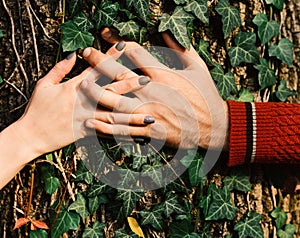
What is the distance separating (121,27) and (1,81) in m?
0.46

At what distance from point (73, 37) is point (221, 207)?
0.78m

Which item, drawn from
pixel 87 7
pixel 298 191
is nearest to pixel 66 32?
pixel 87 7

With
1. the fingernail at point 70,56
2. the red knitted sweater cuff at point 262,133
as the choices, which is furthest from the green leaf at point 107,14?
the red knitted sweater cuff at point 262,133

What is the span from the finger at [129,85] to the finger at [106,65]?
3 cm

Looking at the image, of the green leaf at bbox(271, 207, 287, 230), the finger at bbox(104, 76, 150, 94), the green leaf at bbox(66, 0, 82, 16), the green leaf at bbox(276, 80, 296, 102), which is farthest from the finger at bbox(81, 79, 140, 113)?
the green leaf at bbox(271, 207, 287, 230)

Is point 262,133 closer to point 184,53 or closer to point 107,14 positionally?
point 184,53

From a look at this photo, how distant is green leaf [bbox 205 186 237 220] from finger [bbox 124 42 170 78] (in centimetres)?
47

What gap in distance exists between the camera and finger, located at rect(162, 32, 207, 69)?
75.4 inches

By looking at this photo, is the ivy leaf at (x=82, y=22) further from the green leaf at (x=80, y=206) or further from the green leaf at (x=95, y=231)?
the green leaf at (x=95, y=231)

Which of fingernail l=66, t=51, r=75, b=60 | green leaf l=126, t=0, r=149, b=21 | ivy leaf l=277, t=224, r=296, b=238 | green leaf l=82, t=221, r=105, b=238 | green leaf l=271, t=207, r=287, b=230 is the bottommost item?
ivy leaf l=277, t=224, r=296, b=238

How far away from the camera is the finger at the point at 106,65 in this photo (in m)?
1.87

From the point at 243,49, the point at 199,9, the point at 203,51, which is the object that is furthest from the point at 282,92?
the point at 199,9

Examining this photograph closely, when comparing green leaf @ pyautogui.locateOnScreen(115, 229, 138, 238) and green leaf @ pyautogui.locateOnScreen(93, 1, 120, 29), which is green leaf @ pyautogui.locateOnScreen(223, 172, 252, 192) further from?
green leaf @ pyautogui.locateOnScreen(93, 1, 120, 29)

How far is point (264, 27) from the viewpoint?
6.72ft
